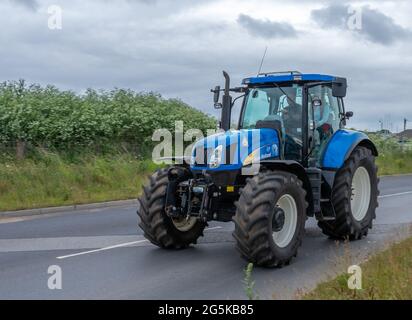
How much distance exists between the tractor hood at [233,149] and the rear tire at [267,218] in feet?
1.73

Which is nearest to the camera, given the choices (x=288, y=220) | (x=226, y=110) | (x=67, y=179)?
(x=288, y=220)

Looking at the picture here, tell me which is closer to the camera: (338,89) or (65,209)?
(338,89)

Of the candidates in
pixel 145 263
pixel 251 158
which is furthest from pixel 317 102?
pixel 145 263

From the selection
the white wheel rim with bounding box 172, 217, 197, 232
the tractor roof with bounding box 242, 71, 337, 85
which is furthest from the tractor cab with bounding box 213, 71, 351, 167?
the white wheel rim with bounding box 172, 217, 197, 232

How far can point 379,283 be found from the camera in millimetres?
6820

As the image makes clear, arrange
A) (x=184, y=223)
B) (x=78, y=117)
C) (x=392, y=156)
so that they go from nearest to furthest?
1. (x=184, y=223)
2. (x=78, y=117)
3. (x=392, y=156)

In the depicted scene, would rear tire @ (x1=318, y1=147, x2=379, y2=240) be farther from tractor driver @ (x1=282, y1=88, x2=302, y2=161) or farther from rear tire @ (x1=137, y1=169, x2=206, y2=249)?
rear tire @ (x1=137, y1=169, x2=206, y2=249)

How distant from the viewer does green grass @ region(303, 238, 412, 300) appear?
6438mm

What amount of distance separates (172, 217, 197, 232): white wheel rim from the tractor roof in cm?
250

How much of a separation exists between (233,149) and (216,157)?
0.27m

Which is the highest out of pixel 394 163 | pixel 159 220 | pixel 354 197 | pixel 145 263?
pixel 354 197

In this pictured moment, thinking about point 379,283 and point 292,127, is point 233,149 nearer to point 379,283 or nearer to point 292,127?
point 292,127

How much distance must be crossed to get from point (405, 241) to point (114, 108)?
17.0 m
